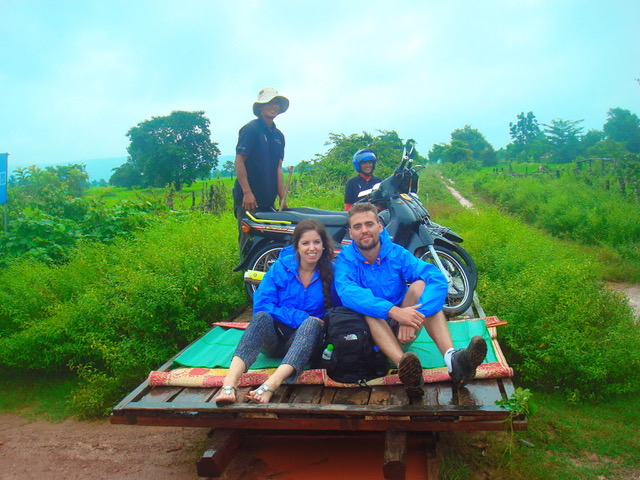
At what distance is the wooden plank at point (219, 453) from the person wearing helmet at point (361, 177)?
3.63 meters

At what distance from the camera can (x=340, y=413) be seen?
2758mm

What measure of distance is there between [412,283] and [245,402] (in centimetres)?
127

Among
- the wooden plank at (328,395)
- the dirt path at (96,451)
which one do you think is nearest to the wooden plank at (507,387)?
the wooden plank at (328,395)

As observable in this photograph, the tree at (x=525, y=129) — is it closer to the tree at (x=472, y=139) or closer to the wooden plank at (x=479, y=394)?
the tree at (x=472, y=139)

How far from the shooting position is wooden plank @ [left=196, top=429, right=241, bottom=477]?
9.01ft

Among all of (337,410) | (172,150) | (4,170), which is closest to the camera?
(337,410)

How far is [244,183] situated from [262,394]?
2766mm

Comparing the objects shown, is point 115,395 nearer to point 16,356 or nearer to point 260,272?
point 16,356

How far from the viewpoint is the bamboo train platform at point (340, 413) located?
2666 millimetres

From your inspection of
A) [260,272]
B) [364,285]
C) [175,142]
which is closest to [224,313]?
[260,272]

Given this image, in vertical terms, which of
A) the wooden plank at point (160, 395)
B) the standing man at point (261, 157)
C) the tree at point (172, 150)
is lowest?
the wooden plank at point (160, 395)

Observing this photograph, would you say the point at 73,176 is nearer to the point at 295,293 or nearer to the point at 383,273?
the point at 295,293

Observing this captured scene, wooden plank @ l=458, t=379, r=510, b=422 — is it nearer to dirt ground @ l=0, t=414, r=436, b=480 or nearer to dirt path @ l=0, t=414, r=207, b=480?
dirt ground @ l=0, t=414, r=436, b=480

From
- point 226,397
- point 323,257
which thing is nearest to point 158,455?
point 226,397
